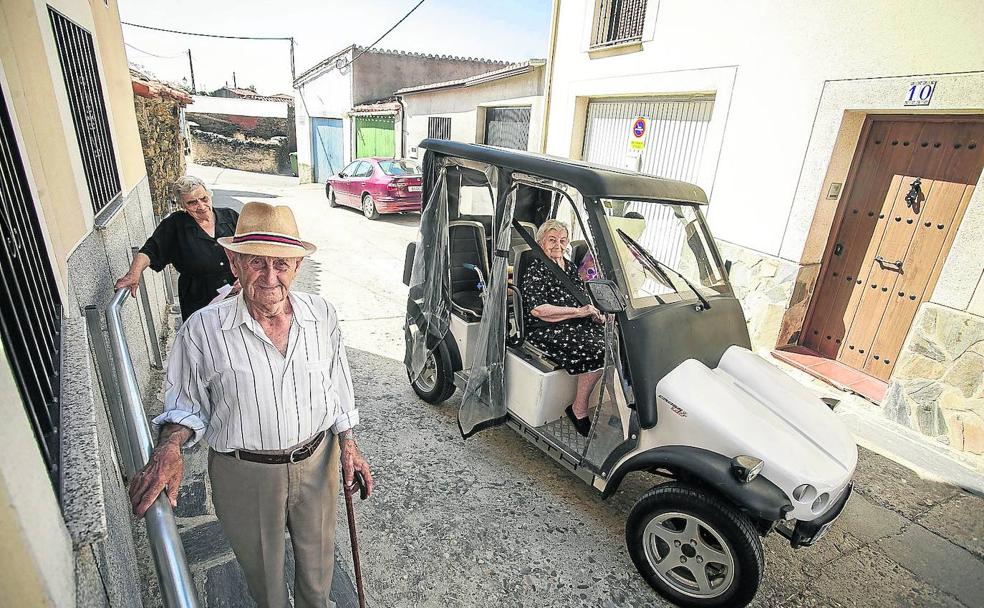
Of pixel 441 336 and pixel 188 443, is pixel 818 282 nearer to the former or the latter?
pixel 441 336

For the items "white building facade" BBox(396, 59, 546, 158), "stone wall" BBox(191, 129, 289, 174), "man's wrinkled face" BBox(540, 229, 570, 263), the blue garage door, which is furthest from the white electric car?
"stone wall" BBox(191, 129, 289, 174)

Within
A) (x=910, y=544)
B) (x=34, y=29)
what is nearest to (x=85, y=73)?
(x=34, y=29)

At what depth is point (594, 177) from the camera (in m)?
2.73

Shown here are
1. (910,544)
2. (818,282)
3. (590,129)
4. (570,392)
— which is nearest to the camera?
(910,544)

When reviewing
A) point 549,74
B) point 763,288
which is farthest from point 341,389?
point 549,74

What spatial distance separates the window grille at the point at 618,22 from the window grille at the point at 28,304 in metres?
7.37

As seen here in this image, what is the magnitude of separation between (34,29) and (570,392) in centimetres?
367

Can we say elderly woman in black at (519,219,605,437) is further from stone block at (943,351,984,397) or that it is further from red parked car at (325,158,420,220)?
red parked car at (325,158,420,220)

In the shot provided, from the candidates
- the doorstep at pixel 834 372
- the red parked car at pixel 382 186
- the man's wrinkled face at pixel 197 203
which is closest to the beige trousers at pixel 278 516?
the man's wrinkled face at pixel 197 203

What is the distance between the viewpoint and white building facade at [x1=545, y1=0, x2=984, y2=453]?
400cm

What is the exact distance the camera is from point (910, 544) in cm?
307

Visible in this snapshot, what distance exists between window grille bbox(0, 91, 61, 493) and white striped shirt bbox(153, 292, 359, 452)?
0.33 meters

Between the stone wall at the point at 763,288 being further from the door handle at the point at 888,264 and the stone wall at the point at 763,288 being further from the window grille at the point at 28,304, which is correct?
the window grille at the point at 28,304

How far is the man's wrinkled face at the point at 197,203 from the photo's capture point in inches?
119
